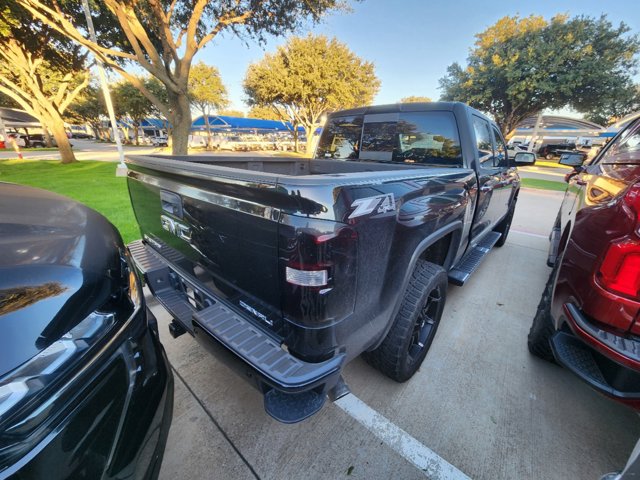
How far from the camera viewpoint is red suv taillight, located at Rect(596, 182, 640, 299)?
4.13 ft

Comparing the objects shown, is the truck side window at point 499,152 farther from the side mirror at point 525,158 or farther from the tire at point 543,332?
the tire at point 543,332

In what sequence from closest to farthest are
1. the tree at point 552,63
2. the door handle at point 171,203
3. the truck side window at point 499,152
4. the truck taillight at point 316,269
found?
the truck taillight at point 316,269
the door handle at point 171,203
the truck side window at point 499,152
the tree at point 552,63

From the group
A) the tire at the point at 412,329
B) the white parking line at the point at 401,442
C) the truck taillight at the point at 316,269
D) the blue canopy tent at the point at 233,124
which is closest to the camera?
the truck taillight at the point at 316,269

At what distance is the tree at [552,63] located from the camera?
1694 cm

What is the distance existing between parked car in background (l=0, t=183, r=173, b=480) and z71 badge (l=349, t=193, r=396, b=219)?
1.11 meters

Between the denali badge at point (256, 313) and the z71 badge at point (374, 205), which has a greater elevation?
the z71 badge at point (374, 205)

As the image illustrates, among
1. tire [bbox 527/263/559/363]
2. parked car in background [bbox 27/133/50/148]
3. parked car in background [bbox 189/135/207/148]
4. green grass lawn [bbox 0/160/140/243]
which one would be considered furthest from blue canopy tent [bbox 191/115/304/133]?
tire [bbox 527/263/559/363]

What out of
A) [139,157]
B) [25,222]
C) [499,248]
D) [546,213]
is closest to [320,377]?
[25,222]

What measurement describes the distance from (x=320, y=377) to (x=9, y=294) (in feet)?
3.96

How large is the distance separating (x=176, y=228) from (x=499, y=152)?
3.95 m

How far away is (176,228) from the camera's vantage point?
186 cm

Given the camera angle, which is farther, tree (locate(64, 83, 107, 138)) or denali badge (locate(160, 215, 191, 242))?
tree (locate(64, 83, 107, 138))

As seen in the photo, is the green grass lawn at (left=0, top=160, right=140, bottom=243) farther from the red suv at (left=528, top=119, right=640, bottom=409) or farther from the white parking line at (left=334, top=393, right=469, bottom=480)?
the red suv at (left=528, top=119, right=640, bottom=409)

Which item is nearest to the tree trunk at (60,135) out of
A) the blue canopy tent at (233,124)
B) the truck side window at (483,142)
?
the truck side window at (483,142)
